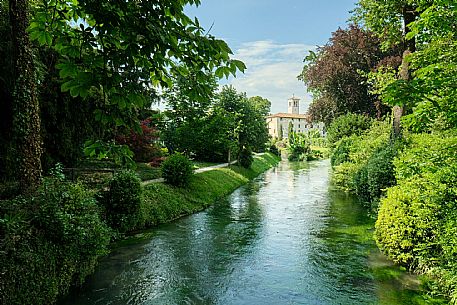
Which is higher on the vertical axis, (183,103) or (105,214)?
(183,103)

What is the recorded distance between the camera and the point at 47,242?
19.7 ft

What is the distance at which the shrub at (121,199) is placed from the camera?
34.8ft

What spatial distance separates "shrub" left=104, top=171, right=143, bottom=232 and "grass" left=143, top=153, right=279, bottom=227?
1.25 meters

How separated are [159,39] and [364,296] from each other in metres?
6.50

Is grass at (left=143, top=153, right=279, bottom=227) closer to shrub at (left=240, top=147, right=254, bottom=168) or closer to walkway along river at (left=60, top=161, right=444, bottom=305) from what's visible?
walkway along river at (left=60, top=161, right=444, bottom=305)

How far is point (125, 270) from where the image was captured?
26.4 ft

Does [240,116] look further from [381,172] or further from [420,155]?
[420,155]

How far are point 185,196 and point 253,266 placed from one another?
7597 mm

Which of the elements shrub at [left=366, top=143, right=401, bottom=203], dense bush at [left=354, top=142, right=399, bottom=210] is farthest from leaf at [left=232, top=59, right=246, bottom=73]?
shrub at [left=366, top=143, right=401, bottom=203]

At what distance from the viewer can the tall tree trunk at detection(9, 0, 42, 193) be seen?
7074 millimetres

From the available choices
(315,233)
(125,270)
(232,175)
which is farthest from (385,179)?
(232,175)

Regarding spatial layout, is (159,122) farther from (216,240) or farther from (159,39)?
(159,39)

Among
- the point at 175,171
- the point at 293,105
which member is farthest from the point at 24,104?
the point at 293,105

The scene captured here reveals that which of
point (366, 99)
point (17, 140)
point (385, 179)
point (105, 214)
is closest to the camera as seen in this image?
point (17, 140)
